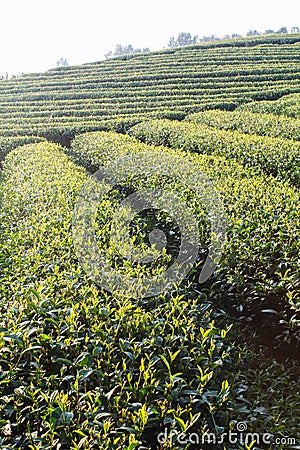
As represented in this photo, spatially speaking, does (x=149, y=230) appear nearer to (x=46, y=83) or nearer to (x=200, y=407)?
(x=200, y=407)

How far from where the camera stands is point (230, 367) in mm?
2768

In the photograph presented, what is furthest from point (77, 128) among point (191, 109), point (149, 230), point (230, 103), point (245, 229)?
point (245, 229)

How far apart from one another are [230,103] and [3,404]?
14.4 metres

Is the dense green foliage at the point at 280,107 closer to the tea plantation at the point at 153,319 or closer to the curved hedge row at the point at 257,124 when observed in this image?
the curved hedge row at the point at 257,124

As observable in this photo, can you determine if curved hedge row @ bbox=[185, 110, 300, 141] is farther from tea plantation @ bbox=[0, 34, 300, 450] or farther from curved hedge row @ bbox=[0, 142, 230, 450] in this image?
curved hedge row @ bbox=[0, 142, 230, 450]

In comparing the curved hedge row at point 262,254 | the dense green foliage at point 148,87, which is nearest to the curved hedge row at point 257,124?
the dense green foliage at point 148,87

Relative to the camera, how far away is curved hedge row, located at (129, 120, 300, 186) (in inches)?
241
